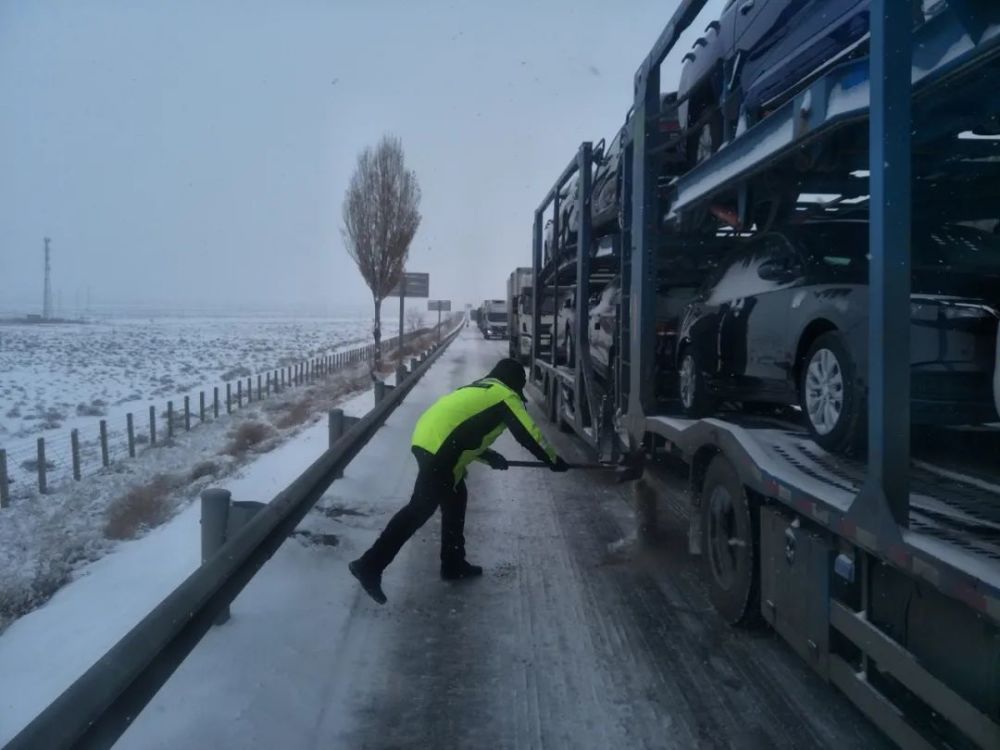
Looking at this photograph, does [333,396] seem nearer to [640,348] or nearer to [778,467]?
[640,348]

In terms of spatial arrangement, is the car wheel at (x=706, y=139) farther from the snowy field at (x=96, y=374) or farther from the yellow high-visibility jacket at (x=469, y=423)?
the snowy field at (x=96, y=374)

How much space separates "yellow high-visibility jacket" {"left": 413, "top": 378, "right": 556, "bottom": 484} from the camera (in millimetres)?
5730

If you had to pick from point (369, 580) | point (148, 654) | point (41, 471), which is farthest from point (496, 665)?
point (41, 471)

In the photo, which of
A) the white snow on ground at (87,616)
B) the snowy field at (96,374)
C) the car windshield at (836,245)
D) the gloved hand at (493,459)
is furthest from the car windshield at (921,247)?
the snowy field at (96,374)

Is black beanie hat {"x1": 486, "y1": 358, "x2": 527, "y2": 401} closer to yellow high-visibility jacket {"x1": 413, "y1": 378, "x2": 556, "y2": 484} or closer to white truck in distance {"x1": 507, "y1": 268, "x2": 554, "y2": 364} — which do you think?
yellow high-visibility jacket {"x1": 413, "y1": 378, "x2": 556, "y2": 484}

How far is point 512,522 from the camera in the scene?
7.96 metres

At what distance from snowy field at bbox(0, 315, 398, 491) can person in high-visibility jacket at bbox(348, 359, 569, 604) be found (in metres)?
10.8

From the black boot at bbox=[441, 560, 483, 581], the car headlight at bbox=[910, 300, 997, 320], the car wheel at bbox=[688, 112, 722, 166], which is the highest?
the car wheel at bbox=[688, 112, 722, 166]

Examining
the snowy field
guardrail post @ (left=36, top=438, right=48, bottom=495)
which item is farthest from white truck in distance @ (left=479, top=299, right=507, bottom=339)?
guardrail post @ (left=36, top=438, right=48, bottom=495)

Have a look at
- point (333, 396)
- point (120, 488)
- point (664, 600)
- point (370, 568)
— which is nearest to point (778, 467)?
point (664, 600)

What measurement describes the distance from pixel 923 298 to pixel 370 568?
3609mm

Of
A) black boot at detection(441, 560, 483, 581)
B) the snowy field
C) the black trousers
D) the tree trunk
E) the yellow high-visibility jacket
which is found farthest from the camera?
the tree trunk

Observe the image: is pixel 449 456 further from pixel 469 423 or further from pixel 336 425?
pixel 336 425

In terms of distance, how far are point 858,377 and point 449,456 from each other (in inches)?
99.7
